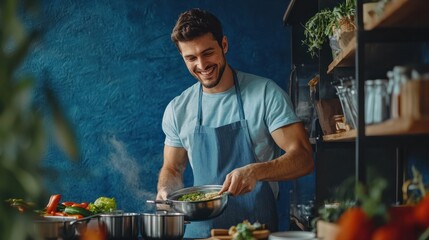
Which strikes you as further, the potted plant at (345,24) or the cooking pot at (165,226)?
the potted plant at (345,24)

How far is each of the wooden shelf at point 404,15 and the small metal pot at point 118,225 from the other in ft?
4.01

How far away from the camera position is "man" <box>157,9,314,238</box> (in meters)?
3.37

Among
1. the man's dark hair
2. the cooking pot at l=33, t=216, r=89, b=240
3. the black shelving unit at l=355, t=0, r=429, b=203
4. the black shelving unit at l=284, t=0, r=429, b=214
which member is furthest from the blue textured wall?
the black shelving unit at l=355, t=0, r=429, b=203

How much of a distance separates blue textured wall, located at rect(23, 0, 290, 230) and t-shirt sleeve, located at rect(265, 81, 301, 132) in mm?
1569

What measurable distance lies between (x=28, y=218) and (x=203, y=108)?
9.17 feet

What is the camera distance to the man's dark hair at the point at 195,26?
3.44 meters

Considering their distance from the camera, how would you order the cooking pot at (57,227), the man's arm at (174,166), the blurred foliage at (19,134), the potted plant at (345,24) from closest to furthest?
the blurred foliage at (19,134)
the cooking pot at (57,227)
the potted plant at (345,24)
the man's arm at (174,166)

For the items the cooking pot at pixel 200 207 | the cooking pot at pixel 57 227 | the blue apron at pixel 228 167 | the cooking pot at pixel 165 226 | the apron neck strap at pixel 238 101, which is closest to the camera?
the cooking pot at pixel 57 227

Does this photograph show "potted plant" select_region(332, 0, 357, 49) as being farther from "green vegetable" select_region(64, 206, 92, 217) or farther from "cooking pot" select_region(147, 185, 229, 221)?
"green vegetable" select_region(64, 206, 92, 217)

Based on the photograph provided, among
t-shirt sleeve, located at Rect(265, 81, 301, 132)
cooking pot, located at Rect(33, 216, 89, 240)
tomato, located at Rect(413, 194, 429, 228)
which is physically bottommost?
cooking pot, located at Rect(33, 216, 89, 240)

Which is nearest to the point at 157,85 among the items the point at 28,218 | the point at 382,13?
the point at 382,13

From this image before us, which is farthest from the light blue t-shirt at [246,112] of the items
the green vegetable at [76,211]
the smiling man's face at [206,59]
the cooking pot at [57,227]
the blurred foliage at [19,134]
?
the blurred foliage at [19,134]

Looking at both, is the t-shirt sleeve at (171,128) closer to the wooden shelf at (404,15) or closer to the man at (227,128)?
the man at (227,128)

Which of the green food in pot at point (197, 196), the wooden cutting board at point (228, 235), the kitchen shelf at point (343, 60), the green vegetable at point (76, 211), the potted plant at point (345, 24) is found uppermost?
the potted plant at point (345, 24)
